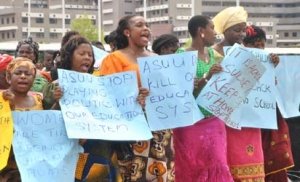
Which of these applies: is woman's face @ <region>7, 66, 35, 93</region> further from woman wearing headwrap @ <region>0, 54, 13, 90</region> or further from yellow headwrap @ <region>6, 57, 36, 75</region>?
woman wearing headwrap @ <region>0, 54, 13, 90</region>

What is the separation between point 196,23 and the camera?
5223mm

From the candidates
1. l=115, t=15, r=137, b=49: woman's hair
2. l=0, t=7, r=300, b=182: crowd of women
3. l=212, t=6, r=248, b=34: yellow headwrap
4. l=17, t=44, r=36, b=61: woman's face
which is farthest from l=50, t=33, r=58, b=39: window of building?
l=115, t=15, r=137, b=49: woman's hair

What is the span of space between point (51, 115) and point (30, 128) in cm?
16

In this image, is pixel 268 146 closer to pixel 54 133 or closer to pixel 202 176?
pixel 202 176

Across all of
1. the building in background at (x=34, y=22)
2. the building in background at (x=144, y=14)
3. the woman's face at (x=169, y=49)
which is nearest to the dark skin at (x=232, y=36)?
the woman's face at (x=169, y=49)

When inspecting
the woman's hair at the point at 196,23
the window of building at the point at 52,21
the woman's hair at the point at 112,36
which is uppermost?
the window of building at the point at 52,21

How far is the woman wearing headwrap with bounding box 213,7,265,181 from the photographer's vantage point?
523 centimetres

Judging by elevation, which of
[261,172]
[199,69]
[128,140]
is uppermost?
[199,69]

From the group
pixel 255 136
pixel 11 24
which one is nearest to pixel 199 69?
pixel 255 136

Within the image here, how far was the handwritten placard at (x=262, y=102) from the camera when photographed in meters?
5.27

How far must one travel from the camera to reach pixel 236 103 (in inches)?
199

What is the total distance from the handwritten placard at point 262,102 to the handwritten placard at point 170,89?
56cm

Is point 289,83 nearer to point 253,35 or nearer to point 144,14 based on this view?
point 253,35

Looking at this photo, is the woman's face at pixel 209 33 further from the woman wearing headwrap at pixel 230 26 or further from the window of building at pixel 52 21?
the window of building at pixel 52 21
